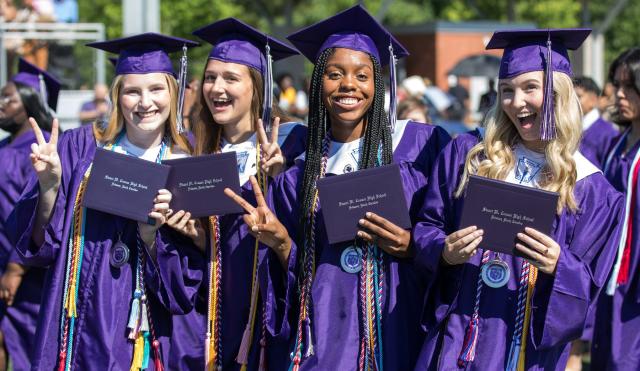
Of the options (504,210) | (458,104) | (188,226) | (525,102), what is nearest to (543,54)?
(525,102)

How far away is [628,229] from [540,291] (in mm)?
2112

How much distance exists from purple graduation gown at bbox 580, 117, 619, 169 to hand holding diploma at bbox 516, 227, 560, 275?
3.51 m

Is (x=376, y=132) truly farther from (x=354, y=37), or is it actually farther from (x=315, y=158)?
(x=354, y=37)

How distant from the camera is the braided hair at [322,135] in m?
4.38

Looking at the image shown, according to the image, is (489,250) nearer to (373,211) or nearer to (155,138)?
(373,211)

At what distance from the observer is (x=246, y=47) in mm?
4973

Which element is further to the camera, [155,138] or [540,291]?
[155,138]

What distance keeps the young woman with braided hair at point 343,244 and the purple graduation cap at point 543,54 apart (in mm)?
504

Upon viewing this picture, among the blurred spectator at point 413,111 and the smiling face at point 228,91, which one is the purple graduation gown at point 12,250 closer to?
the smiling face at point 228,91

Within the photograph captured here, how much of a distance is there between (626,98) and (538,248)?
281 cm

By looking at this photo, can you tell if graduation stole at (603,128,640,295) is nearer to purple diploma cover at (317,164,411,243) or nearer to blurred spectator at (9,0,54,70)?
purple diploma cover at (317,164,411,243)

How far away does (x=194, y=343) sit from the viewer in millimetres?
4859

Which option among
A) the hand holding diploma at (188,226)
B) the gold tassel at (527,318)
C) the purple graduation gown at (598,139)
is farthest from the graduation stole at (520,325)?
the purple graduation gown at (598,139)

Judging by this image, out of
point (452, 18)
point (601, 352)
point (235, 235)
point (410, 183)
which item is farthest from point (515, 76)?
point (452, 18)
